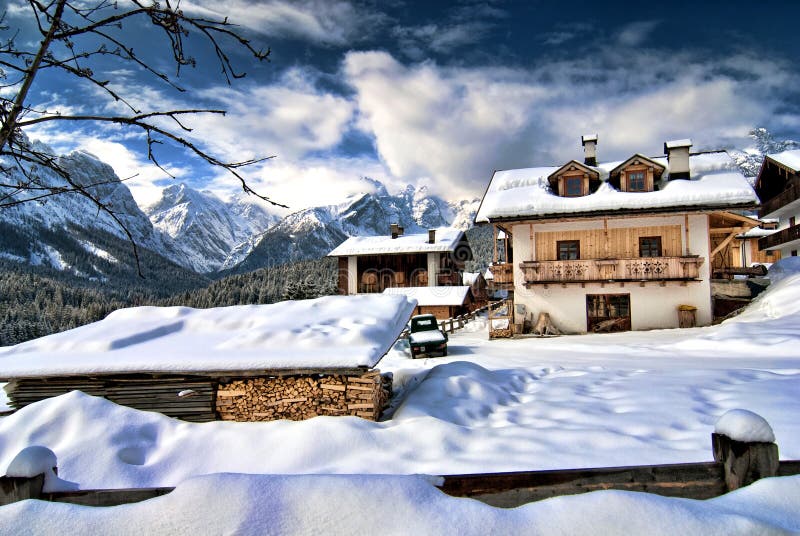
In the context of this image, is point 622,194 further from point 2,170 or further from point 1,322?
point 1,322

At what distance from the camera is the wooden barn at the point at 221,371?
8.58 meters

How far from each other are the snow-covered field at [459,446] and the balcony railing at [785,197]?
20.8 meters

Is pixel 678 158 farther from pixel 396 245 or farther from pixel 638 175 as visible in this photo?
pixel 396 245

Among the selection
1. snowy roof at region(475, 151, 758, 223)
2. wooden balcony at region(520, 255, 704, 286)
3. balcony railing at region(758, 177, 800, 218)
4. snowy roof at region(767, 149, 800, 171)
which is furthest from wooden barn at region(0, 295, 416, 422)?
snowy roof at region(767, 149, 800, 171)

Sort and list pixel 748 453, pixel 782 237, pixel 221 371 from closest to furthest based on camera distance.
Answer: pixel 748 453
pixel 221 371
pixel 782 237

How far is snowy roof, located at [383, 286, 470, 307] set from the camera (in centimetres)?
3888

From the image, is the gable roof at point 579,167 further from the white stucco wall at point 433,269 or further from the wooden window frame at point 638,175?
the white stucco wall at point 433,269

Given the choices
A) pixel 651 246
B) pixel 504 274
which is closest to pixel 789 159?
pixel 651 246

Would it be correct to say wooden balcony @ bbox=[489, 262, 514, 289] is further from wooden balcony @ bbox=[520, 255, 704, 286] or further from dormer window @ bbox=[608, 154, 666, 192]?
dormer window @ bbox=[608, 154, 666, 192]

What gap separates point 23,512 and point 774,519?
Result: 3.56 metres

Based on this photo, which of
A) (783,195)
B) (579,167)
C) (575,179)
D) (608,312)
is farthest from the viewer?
(783,195)

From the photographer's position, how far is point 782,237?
3266 cm

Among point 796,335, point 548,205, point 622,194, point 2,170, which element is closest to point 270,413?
point 2,170

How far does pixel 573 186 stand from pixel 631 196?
288 cm
